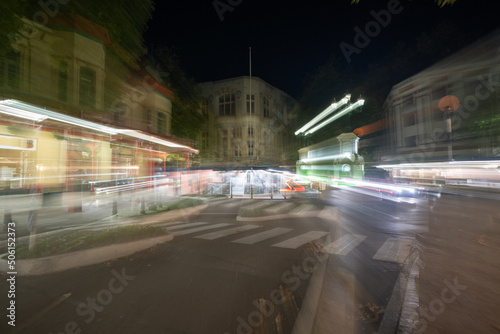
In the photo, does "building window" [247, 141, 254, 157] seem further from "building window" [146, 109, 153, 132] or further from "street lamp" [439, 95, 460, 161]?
"street lamp" [439, 95, 460, 161]

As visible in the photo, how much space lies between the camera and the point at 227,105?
1430 inches

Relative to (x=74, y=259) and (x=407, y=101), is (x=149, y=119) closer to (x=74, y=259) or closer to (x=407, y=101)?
(x=74, y=259)

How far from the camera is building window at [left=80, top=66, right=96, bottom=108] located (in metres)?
14.3

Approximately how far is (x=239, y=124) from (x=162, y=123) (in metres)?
18.6

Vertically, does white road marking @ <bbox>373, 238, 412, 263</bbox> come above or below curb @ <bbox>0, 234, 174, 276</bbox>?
below

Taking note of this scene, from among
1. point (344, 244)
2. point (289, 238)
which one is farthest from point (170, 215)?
point (344, 244)

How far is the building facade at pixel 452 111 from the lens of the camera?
655 inches

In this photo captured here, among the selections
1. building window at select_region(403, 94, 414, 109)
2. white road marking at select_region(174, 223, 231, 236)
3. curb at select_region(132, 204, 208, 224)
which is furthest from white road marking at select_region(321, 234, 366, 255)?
building window at select_region(403, 94, 414, 109)

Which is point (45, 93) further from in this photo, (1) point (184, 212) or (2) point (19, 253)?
(2) point (19, 253)

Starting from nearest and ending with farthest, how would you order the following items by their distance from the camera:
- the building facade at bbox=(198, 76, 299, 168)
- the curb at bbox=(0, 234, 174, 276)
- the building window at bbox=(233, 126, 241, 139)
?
the curb at bbox=(0, 234, 174, 276), the building facade at bbox=(198, 76, 299, 168), the building window at bbox=(233, 126, 241, 139)

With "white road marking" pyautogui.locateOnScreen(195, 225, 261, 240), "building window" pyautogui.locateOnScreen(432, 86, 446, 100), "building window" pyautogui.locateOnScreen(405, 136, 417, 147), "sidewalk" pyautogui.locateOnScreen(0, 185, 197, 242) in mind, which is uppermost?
"building window" pyautogui.locateOnScreen(432, 86, 446, 100)

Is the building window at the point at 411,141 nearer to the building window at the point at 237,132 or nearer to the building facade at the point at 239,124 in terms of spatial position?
the building facade at the point at 239,124

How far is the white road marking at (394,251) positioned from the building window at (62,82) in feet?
57.8

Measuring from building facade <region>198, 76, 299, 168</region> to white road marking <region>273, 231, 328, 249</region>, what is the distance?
90.7 ft
